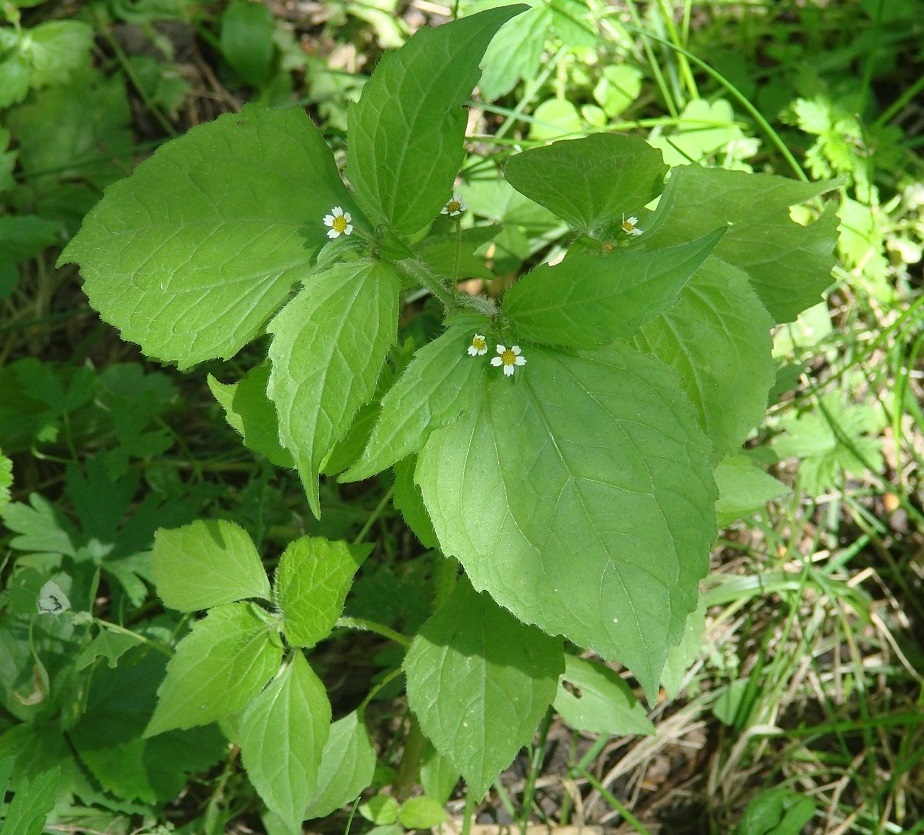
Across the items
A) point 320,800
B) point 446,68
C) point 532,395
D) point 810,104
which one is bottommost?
point 320,800

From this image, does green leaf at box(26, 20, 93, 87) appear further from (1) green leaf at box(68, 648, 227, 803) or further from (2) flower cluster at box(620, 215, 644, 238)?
(2) flower cluster at box(620, 215, 644, 238)

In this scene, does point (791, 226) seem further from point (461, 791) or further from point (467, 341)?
point (461, 791)

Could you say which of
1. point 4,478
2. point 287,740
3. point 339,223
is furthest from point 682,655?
point 4,478

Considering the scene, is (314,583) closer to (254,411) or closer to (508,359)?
(254,411)

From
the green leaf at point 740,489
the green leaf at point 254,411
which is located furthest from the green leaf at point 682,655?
the green leaf at point 254,411

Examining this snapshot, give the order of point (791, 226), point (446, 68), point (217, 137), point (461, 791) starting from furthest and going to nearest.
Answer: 1. point (461, 791)
2. point (791, 226)
3. point (217, 137)
4. point (446, 68)

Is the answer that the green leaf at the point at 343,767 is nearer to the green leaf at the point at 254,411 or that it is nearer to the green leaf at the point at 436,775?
the green leaf at the point at 436,775

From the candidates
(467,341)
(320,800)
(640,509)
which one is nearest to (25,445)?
(320,800)
